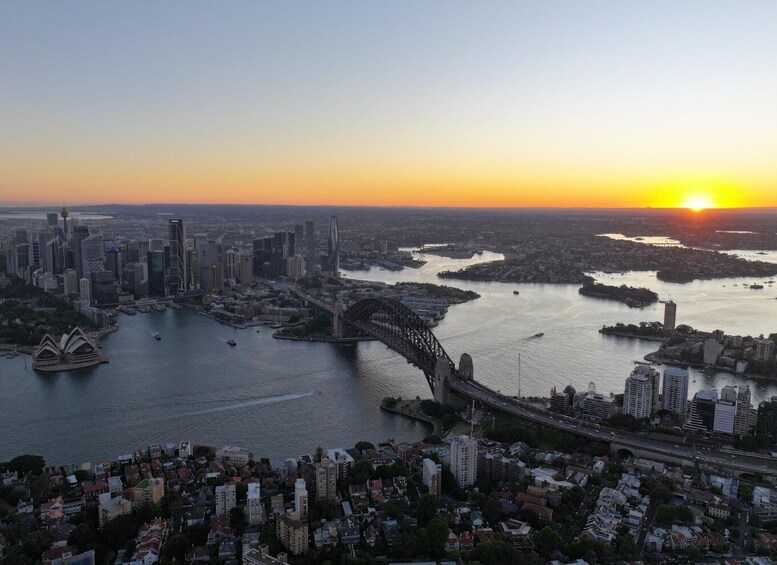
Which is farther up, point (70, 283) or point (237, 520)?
point (70, 283)

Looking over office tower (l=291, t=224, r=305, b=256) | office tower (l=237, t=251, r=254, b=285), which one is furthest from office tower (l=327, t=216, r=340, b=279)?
office tower (l=291, t=224, r=305, b=256)

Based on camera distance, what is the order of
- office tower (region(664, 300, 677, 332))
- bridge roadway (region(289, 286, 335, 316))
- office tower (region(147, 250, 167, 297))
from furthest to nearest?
office tower (region(147, 250, 167, 297))
bridge roadway (region(289, 286, 335, 316))
office tower (region(664, 300, 677, 332))

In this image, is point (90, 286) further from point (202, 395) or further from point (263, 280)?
point (202, 395)

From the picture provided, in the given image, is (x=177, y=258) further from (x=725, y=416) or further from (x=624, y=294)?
(x=725, y=416)

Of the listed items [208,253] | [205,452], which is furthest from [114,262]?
[205,452]

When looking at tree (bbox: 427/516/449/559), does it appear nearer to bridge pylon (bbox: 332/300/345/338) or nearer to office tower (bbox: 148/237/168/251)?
bridge pylon (bbox: 332/300/345/338)

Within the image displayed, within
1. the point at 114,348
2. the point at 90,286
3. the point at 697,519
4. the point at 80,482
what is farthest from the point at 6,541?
the point at 90,286

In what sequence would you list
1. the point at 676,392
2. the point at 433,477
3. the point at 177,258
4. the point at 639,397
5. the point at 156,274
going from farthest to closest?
1. the point at 177,258
2. the point at 156,274
3. the point at 676,392
4. the point at 639,397
5. the point at 433,477
